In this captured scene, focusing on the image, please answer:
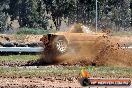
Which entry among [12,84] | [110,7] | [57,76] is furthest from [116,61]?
[110,7]

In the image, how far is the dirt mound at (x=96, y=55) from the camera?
19.3 m

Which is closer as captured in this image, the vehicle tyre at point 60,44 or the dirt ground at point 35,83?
the dirt ground at point 35,83

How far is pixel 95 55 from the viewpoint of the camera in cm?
1981

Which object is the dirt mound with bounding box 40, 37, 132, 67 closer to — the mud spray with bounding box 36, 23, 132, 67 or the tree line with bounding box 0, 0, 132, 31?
the mud spray with bounding box 36, 23, 132, 67

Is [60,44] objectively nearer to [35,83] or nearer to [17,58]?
[17,58]

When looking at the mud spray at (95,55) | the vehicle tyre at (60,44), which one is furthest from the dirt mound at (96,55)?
the vehicle tyre at (60,44)

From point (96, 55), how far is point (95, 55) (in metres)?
0.06

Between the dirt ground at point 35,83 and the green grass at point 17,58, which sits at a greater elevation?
the dirt ground at point 35,83

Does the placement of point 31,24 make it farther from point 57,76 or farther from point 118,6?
point 57,76

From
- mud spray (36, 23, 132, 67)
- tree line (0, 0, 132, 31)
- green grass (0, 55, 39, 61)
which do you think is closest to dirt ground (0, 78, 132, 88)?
mud spray (36, 23, 132, 67)

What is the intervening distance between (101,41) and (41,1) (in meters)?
50.3

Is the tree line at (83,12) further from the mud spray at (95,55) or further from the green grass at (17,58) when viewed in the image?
the mud spray at (95,55)

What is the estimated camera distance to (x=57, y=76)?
14500 mm

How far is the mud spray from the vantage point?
63.3ft
